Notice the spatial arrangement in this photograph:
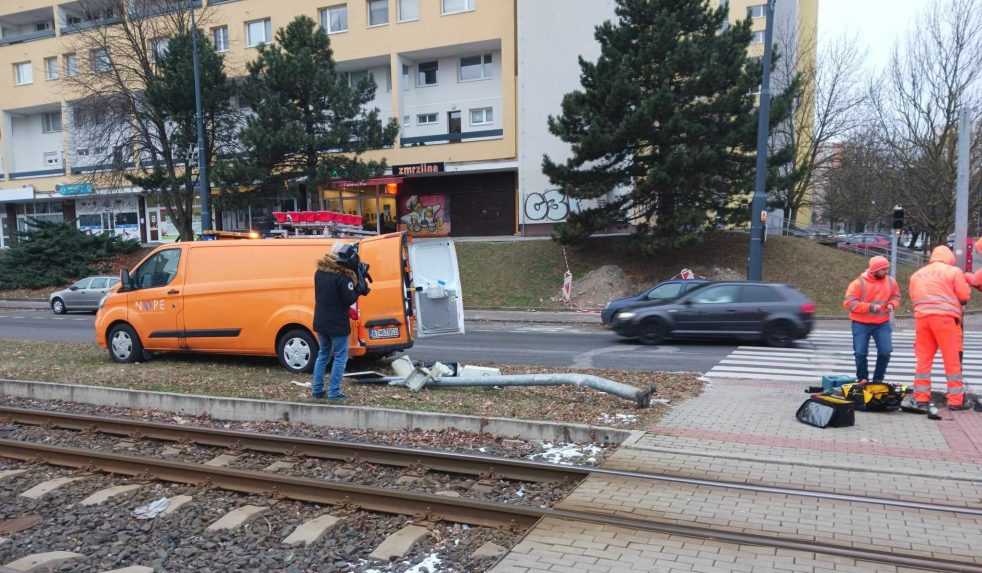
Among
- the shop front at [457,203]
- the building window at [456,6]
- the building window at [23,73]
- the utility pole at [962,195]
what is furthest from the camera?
the building window at [23,73]

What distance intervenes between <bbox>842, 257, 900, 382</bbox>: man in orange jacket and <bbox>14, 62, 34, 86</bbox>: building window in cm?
5272

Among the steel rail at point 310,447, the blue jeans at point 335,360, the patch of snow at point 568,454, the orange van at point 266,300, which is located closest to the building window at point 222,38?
the orange van at point 266,300

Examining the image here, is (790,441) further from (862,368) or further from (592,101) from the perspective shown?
(592,101)

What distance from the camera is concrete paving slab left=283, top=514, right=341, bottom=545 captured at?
470cm

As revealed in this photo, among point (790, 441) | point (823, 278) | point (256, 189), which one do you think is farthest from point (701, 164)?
point (256, 189)

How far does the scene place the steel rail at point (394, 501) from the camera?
4.05 metres

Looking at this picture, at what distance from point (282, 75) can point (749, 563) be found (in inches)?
1064

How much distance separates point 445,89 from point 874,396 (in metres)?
31.5

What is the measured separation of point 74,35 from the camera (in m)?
41.2

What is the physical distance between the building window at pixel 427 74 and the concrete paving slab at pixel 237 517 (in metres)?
33.5

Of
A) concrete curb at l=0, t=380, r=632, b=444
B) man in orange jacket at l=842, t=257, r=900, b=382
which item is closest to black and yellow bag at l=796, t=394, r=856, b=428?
man in orange jacket at l=842, t=257, r=900, b=382

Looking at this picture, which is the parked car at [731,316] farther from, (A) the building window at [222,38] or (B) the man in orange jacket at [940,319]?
(A) the building window at [222,38]

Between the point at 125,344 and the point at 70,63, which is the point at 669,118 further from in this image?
the point at 70,63

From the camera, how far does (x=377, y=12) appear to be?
117ft
